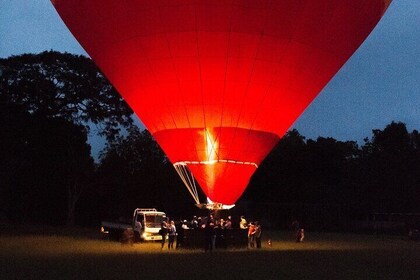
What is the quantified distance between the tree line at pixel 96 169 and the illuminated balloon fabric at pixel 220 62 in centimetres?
2114

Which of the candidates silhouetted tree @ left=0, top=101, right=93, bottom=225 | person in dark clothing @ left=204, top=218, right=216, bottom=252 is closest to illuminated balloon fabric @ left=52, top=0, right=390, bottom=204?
person in dark clothing @ left=204, top=218, right=216, bottom=252

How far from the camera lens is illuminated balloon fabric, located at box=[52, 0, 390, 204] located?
1620 centimetres

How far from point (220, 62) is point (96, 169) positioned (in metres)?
29.2

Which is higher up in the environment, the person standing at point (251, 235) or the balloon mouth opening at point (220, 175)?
the balloon mouth opening at point (220, 175)

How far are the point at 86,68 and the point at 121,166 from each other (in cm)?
833

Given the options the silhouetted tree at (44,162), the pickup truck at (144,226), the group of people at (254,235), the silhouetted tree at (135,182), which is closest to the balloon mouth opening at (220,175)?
the group of people at (254,235)

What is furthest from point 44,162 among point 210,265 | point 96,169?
point 210,265

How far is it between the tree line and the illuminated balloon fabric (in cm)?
2114

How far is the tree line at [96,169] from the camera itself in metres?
38.8

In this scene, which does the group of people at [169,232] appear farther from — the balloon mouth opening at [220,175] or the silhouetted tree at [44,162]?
the silhouetted tree at [44,162]

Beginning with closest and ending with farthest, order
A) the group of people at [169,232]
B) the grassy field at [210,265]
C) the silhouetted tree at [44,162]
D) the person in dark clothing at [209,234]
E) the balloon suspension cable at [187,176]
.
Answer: the grassy field at [210,265]
the balloon suspension cable at [187,176]
the person in dark clothing at [209,234]
the group of people at [169,232]
the silhouetted tree at [44,162]

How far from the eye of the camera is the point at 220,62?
16.7 meters

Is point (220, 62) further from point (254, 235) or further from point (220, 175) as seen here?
point (254, 235)

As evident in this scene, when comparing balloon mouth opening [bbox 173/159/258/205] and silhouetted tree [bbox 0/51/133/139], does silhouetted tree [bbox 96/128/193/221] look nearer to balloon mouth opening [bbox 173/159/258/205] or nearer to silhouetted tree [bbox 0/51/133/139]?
silhouetted tree [bbox 0/51/133/139]
